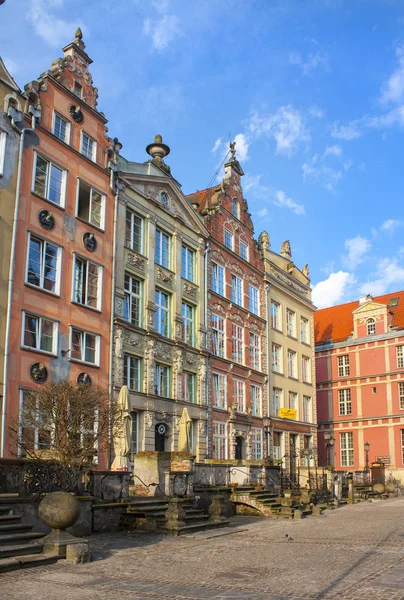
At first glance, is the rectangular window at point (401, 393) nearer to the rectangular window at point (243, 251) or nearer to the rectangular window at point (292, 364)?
the rectangular window at point (292, 364)

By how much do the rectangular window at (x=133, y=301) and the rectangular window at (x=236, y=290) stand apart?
8.85 meters

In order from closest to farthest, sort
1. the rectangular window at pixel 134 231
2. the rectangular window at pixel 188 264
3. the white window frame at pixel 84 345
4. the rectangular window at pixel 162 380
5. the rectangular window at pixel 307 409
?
the white window frame at pixel 84 345 → the rectangular window at pixel 134 231 → the rectangular window at pixel 162 380 → the rectangular window at pixel 188 264 → the rectangular window at pixel 307 409

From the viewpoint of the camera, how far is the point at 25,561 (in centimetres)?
1128

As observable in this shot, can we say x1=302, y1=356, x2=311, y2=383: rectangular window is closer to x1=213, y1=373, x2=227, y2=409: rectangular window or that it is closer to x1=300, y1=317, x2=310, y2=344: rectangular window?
x1=300, y1=317, x2=310, y2=344: rectangular window

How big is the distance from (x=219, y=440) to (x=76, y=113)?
17.0 metres

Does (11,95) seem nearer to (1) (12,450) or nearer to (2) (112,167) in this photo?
(2) (112,167)

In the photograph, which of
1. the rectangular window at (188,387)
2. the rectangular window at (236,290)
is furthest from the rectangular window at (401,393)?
the rectangular window at (188,387)

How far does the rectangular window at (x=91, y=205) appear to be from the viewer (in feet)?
87.6

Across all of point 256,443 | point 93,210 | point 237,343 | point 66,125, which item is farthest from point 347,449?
point 66,125

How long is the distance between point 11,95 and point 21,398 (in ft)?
34.7

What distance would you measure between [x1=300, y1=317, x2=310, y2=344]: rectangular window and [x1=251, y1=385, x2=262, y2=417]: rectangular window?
28.4ft

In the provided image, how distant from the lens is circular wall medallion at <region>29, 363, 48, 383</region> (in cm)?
2212

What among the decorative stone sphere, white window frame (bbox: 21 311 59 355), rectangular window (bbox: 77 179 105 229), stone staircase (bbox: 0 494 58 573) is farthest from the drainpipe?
the decorative stone sphere

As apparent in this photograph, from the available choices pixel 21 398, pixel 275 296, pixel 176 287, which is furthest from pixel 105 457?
pixel 275 296
